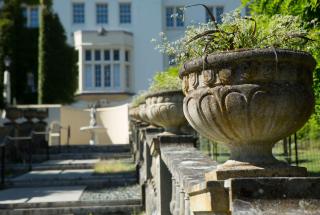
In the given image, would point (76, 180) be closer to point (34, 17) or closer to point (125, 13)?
point (125, 13)

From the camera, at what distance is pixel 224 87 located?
2.87m

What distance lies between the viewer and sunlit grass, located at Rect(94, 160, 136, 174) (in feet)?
41.4

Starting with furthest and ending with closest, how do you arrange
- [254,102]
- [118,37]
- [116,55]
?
[116,55], [118,37], [254,102]

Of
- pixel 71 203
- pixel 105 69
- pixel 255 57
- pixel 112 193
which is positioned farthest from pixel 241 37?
pixel 105 69

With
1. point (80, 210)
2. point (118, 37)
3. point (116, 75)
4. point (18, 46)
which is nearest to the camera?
point (80, 210)

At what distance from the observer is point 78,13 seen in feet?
117

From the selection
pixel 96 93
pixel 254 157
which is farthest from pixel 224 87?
pixel 96 93

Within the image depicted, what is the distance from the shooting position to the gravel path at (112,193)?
9016 mm

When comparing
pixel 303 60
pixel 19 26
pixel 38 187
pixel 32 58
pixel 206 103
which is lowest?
pixel 38 187

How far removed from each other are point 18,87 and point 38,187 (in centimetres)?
2394

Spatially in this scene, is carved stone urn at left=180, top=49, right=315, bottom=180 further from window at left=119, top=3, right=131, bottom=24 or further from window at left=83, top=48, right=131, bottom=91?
window at left=119, top=3, right=131, bottom=24

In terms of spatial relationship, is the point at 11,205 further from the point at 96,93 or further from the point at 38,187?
the point at 96,93

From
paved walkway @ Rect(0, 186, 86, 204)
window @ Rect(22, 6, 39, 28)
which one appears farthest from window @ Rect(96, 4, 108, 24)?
paved walkway @ Rect(0, 186, 86, 204)

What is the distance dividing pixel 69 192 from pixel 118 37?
82.0 feet
